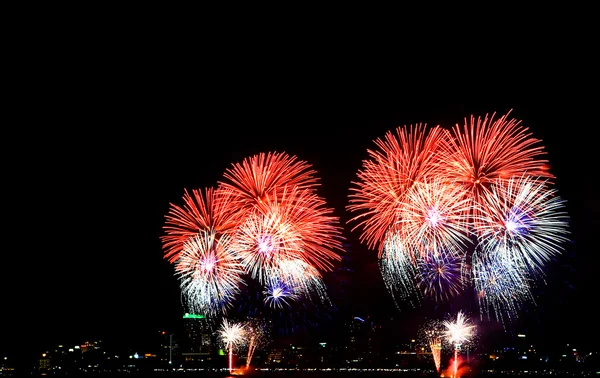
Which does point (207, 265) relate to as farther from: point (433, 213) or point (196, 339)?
point (196, 339)

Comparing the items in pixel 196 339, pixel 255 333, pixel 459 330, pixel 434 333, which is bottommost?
pixel 459 330

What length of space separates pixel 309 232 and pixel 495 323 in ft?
173

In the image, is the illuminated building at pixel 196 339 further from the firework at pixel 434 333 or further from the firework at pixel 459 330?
the firework at pixel 459 330

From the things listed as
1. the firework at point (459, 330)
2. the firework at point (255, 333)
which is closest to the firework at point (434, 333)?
the firework at point (459, 330)

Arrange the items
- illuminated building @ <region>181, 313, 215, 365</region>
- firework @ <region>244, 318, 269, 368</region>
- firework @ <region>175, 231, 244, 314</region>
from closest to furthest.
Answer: firework @ <region>175, 231, 244, 314</region>
firework @ <region>244, 318, 269, 368</region>
illuminated building @ <region>181, 313, 215, 365</region>

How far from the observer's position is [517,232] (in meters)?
22.7

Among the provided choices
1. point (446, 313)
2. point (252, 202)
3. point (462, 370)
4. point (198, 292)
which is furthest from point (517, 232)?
point (446, 313)

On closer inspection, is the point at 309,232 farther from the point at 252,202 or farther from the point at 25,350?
→ the point at 25,350

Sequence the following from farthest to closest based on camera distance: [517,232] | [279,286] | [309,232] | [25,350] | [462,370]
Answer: [25,350] < [462,370] < [279,286] < [309,232] < [517,232]

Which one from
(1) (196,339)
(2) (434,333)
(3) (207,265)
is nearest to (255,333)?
(2) (434,333)

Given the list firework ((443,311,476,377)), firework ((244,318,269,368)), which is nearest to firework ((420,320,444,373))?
firework ((443,311,476,377))

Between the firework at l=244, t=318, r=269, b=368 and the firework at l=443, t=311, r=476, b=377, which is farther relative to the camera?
the firework at l=244, t=318, r=269, b=368

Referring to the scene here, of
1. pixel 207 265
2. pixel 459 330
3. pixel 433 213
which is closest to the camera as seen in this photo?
pixel 433 213

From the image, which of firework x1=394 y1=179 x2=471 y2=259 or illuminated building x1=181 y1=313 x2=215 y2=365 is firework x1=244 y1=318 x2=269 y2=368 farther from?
firework x1=394 y1=179 x2=471 y2=259
